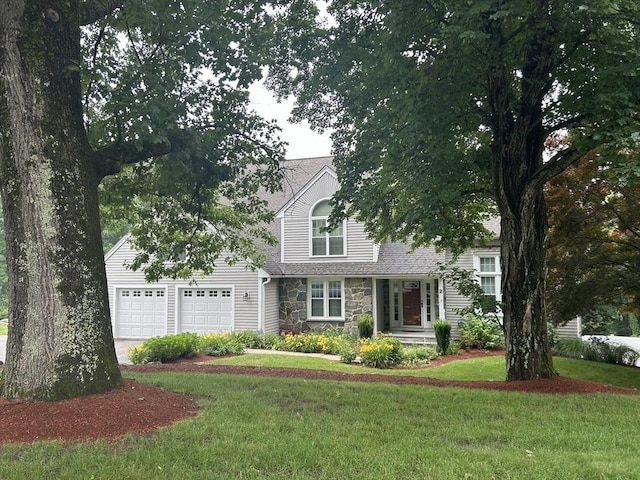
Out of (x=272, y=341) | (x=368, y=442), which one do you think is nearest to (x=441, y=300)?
(x=272, y=341)

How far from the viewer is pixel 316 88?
797 cm

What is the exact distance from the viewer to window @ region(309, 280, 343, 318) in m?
17.5

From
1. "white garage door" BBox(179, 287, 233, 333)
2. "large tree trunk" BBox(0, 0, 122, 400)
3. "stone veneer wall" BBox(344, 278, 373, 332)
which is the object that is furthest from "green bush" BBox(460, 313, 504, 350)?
"large tree trunk" BBox(0, 0, 122, 400)

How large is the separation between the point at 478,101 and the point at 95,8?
614 centimetres

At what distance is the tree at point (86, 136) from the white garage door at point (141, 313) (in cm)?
1085

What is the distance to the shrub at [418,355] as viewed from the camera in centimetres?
1316

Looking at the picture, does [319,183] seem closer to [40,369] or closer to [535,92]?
[535,92]

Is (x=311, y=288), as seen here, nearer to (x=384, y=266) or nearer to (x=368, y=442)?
(x=384, y=266)

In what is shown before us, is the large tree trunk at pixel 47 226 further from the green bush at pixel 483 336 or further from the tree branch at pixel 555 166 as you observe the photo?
the green bush at pixel 483 336

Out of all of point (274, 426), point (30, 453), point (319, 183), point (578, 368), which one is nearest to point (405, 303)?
point (319, 183)

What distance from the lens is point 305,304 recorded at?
1783cm

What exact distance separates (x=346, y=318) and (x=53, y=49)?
13513 mm

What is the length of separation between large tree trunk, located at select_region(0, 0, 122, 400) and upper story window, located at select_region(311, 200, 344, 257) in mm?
12700

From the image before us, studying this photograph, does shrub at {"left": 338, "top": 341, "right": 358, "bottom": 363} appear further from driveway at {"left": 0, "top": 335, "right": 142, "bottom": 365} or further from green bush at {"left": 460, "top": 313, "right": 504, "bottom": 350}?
driveway at {"left": 0, "top": 335, "right": 142, "bottom": 365}
